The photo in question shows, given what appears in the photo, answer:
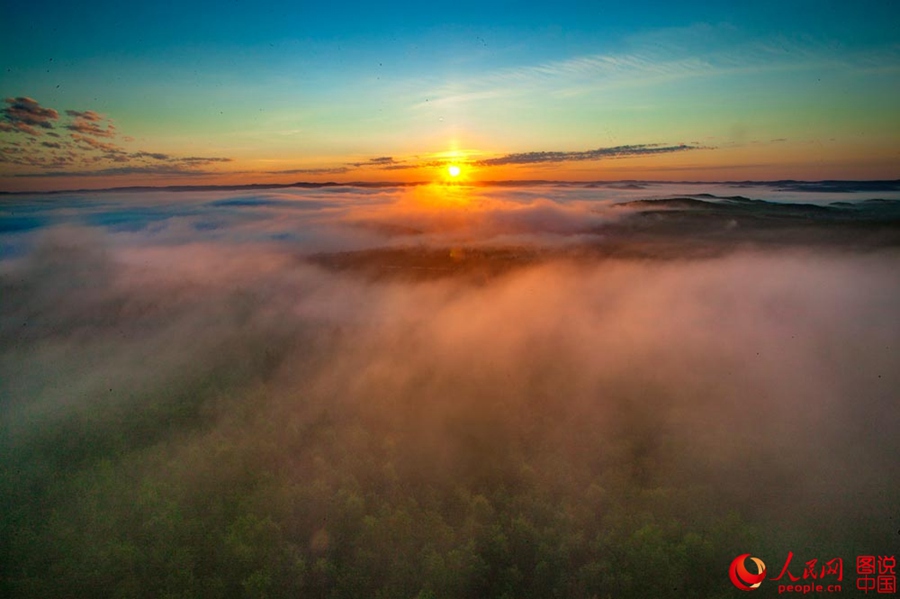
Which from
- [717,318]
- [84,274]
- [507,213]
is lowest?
[717,318]

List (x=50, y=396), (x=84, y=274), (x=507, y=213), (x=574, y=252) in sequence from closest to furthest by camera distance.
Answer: (x=50, y=396) → (x=84, y=274) → (x=574, y=252) → (x=507, y=213)

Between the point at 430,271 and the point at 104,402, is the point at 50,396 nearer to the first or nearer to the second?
the point at 104,402

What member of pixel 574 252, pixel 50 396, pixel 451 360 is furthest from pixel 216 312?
pixel 574 252

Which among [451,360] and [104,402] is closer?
[104,402]

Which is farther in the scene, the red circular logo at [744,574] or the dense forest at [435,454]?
the dense forest at [435,454]

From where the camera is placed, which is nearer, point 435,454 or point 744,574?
point 744,574

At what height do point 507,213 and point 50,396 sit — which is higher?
point 507,213

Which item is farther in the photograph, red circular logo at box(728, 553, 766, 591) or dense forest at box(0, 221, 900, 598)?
dense forest at box(0, 221, 900, 598)

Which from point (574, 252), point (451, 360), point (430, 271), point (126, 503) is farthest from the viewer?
point (574, 252)
